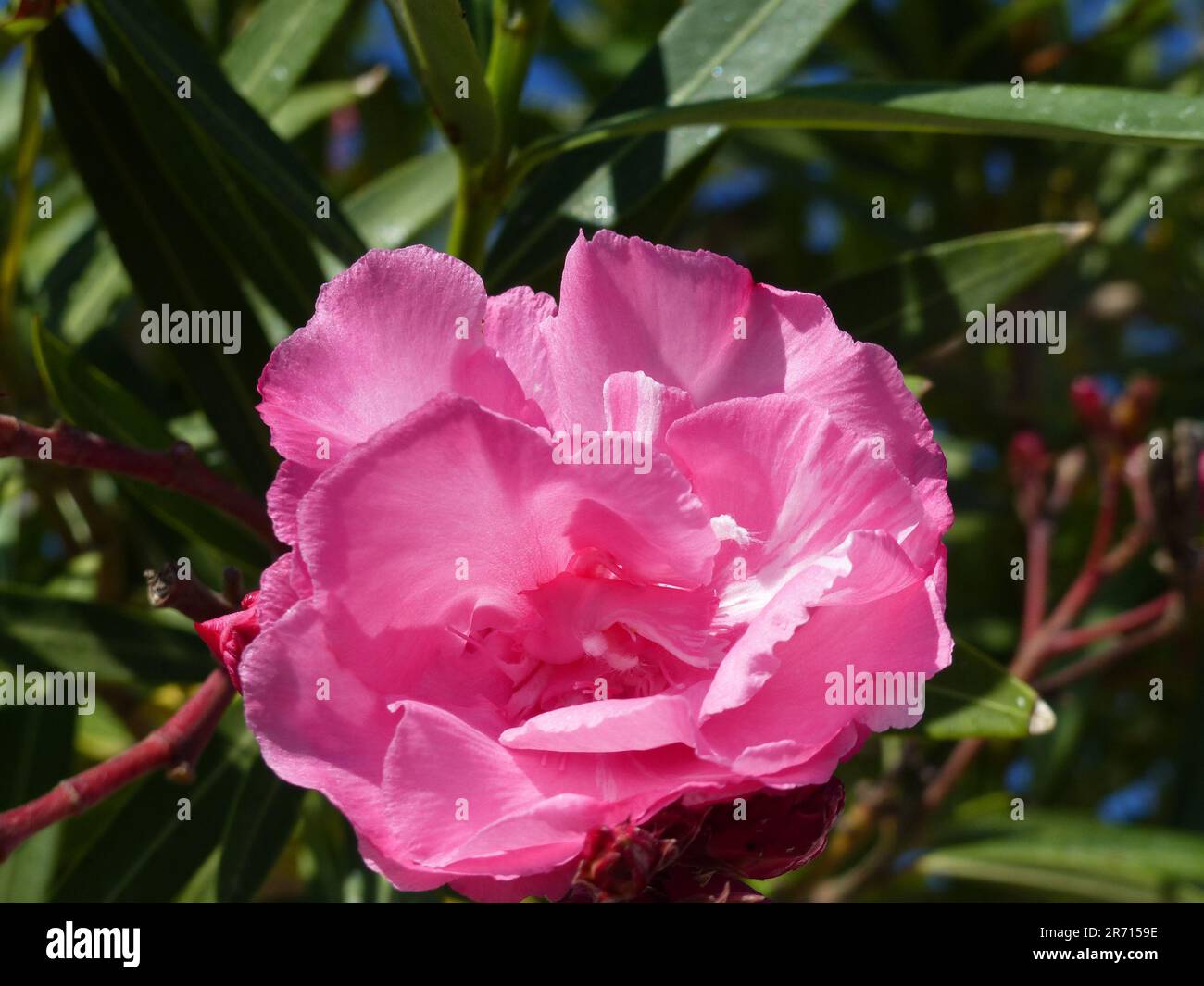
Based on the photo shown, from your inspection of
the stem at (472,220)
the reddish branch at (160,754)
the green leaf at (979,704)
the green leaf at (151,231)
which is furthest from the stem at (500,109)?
the green leaf at (979,704)

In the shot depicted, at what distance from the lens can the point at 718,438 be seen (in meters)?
0.86

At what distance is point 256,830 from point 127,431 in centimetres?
43

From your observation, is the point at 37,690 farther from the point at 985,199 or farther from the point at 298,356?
the point at 985,199

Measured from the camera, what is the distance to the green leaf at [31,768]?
1443 mm

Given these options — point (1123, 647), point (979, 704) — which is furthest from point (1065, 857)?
point (979, 704)

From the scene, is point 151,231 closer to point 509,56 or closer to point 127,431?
point 127,431

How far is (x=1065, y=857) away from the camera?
6.65ft

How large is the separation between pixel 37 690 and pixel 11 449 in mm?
548

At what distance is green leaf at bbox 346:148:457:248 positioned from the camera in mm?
1742

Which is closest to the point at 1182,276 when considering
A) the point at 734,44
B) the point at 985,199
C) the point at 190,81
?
the point at 985,199

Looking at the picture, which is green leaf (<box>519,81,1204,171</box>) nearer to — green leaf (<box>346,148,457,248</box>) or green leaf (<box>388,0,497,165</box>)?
green leaf (<box>388,0,497,165</box>)

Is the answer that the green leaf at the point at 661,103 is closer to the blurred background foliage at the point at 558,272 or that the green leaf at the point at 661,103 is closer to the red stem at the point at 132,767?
the blurred background foliage at the point at 558,272

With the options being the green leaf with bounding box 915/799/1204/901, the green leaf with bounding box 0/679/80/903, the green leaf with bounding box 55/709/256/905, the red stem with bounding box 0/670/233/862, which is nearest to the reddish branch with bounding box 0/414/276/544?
the red stem with bounding box 0/670/233/862

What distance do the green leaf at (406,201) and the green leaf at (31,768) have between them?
2.45ft
